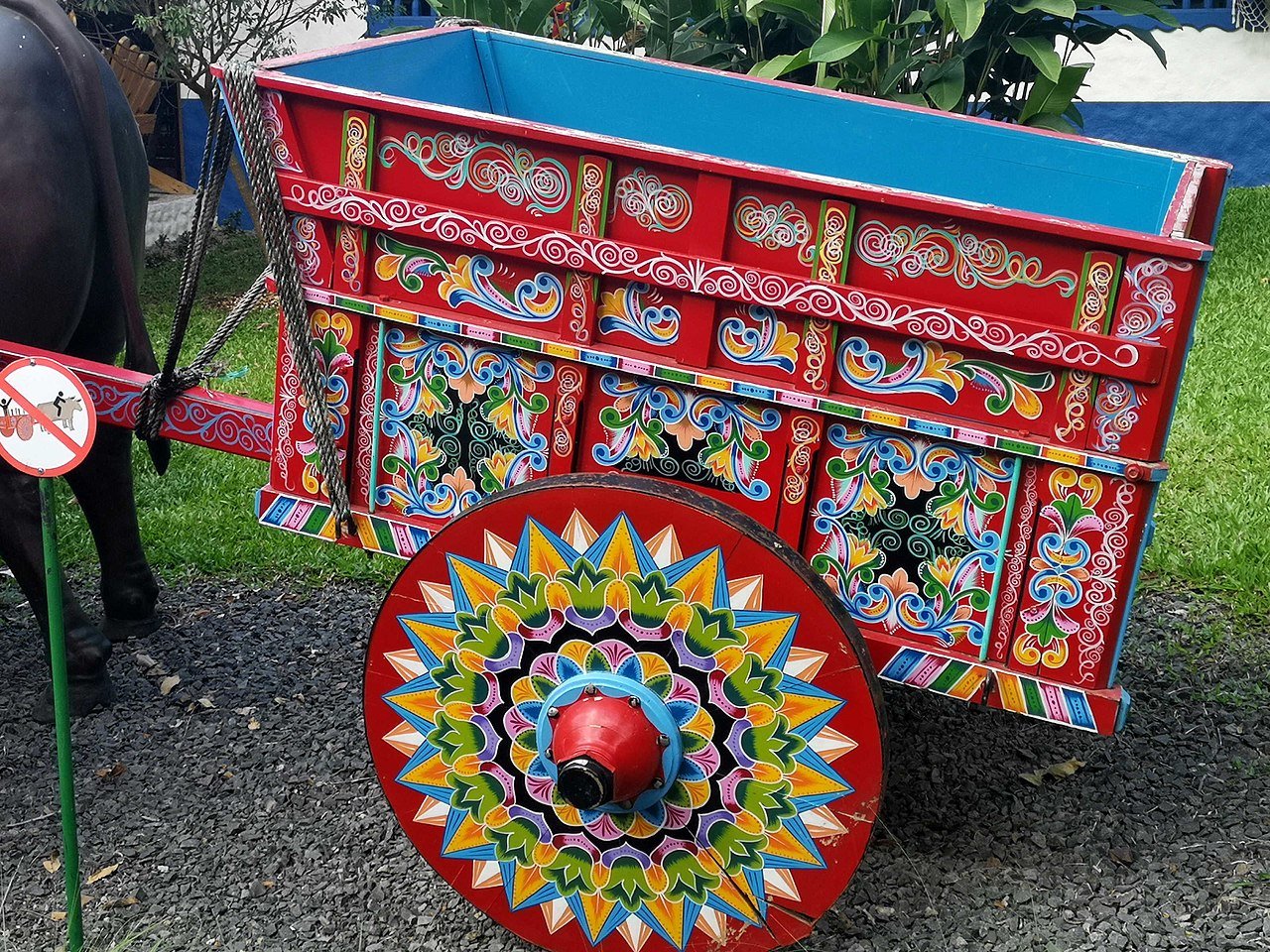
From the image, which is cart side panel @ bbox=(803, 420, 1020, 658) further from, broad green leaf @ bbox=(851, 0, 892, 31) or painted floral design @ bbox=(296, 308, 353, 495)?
broad green leaf @ bbox=(851, 0, 892, 31)

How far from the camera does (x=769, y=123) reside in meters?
3.36

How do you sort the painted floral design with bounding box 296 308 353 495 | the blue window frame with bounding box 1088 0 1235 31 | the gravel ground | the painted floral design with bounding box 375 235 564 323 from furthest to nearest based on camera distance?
the blue window frame with bounding box 1088 0 1235 31 → the gravel ground → the painted floral design with bounding box 296 308 353 495 → the painted floral design with bounding box 375 235 564 323

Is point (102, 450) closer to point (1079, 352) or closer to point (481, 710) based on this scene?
point (481, 710)

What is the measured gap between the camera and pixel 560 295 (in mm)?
2371

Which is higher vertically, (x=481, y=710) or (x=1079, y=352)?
(x=1079, y=352)

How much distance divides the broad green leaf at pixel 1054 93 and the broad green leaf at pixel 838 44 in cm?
73

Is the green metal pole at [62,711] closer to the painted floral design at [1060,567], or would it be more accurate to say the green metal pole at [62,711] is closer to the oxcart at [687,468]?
the oxcart at [687,468]

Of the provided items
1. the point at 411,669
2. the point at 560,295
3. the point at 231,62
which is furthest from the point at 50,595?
the point at 231,62

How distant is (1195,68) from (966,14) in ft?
19.0

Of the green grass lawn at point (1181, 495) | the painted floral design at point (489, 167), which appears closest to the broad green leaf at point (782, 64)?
the green grass lawn at point (1181, 495)

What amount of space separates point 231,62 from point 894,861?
22.8ft

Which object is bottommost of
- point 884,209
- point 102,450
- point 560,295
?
point 102,450

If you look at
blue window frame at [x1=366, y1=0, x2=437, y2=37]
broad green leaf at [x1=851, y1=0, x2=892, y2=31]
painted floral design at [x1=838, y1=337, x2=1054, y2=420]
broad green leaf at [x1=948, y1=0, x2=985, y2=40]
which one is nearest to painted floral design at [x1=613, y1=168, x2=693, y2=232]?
painted floral design at [x1=838, y1=337, x2=1054, y2=420]

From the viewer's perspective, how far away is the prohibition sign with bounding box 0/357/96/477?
2.35 metres
